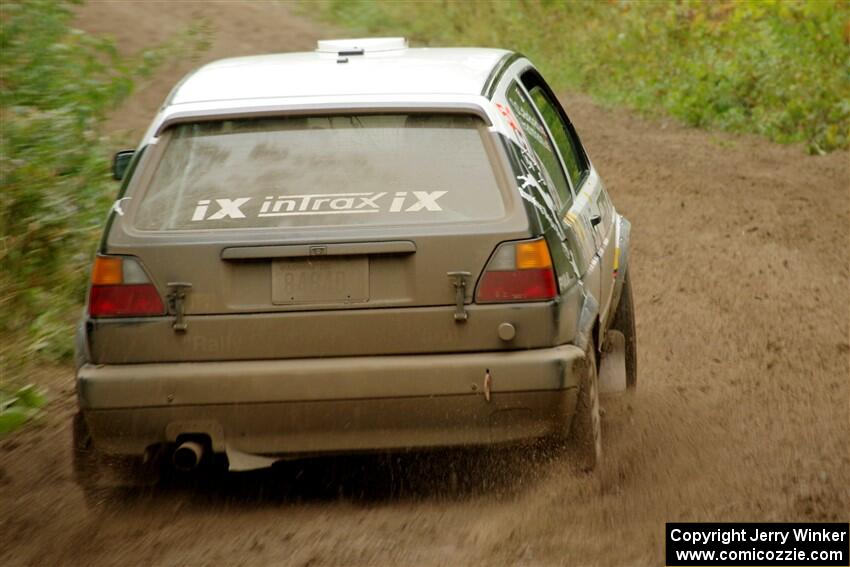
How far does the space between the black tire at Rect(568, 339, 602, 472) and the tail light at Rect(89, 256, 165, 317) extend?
1487 millimetres

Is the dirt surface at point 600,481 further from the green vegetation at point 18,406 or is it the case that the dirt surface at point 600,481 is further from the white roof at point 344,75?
the white roof at point 344,75

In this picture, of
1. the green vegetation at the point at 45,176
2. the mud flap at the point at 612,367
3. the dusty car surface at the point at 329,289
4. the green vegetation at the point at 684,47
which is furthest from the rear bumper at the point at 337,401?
the green vegetation at the point at 684,47

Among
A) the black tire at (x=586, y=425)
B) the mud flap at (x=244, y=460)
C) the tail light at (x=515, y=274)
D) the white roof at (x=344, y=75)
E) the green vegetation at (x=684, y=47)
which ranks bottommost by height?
the green vegetation at (x=684, y=47)

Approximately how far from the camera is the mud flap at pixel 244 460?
500cm

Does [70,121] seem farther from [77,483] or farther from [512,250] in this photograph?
[512,250]

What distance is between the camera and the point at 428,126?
506 centimetres

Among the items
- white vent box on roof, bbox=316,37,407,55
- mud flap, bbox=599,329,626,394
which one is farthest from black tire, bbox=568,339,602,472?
white vent box on roof, bbox=316,37,407,55

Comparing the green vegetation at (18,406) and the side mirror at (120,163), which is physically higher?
the side mirror at (120,163)

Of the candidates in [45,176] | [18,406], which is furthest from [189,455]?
[45,176]

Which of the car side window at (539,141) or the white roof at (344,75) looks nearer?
the white roof at (344,75)

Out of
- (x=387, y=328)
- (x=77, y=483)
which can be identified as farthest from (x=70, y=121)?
(x=387, y=328)

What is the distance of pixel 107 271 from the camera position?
4969mm

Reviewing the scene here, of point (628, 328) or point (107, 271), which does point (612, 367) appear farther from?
point (107, 271)

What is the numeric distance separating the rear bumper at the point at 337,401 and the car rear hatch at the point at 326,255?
63 mm
